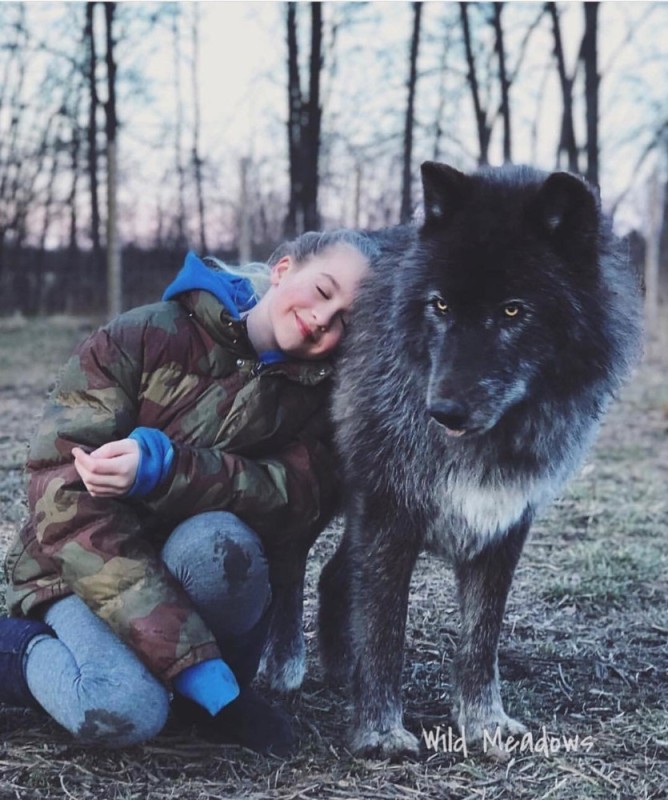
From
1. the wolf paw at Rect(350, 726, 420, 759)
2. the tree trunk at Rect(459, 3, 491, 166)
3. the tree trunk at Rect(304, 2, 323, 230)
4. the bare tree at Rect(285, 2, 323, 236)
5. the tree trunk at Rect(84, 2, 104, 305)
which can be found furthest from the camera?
the tree trunk at Rect(459, 3, 491, 166)

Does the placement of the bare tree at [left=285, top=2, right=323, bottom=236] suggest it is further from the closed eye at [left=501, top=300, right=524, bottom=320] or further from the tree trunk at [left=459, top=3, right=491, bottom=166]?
the closed eye at [left=501, top=300, right=524, bottom=320]

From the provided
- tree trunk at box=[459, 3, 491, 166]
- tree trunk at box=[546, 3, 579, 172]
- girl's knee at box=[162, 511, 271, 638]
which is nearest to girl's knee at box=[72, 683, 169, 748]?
girl's knee at box=[162, 511, 271, 638]

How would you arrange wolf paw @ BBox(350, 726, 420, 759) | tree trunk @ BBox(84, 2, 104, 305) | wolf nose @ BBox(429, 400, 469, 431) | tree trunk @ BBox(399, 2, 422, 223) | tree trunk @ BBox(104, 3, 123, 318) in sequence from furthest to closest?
tree trunk @ BBox(399, 2, 422, 223) → tree trunk @ BBox(84, 2, 104, 305) → tree trunk @ BBox(104, 3, 123, 318) → wolf paw @ BBox(350, 726, 420, 759) → wolf nose @ BBox(429, 400, 469, 431)

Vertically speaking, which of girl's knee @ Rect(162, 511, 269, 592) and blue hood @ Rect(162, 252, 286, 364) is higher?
blue hood @ Rect(162, 252, 286, 364)

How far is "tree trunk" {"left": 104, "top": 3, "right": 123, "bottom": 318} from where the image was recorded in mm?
11164

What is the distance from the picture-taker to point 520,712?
9.26 ft

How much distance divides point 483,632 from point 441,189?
1.26 meters

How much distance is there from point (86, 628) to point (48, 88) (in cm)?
2049

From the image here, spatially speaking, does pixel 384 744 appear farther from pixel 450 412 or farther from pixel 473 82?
pixel 473 82

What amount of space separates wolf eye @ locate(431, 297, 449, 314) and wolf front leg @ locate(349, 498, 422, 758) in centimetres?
55

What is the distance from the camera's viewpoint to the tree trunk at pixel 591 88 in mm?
11352

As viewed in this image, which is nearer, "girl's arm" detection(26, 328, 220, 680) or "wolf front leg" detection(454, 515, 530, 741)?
"girl's arm" detection(26, 328, 220, 680)

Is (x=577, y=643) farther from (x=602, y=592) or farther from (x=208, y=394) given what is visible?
(x=208, y=394)

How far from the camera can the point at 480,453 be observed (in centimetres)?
246
